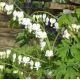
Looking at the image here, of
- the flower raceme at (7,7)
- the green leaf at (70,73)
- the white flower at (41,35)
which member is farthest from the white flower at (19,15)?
the green leaf at (70,73)

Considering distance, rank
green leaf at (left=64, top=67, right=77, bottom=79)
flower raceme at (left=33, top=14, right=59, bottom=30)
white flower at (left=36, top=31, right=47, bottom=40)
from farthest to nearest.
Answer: flower raceme at (left=33, top=14, right=59, bottom=30) < white flower at (left=36, top=31, right=47, bottom=40) < green leaf at (left=64, top=67, right=77, bottom=79)

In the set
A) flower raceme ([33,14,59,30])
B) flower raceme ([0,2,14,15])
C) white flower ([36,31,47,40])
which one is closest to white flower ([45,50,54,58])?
white flower ([36,31,47,40])

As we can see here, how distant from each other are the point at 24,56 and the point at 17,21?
1.13 ft

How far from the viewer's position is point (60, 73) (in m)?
2.53

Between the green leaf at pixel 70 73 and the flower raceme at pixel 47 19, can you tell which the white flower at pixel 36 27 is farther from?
the green leaf at pixel 70 73

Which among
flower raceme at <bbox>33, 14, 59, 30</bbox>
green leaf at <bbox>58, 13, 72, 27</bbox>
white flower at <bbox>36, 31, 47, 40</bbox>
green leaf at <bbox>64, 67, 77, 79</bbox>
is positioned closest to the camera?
green leaf at <bbox>64, 67, 77, 79</bbox>

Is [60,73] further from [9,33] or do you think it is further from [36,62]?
[9,33]

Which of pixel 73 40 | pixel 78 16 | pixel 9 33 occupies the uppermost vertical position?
pixel 78 16

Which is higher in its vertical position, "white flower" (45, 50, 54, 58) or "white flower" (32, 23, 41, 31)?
"white flower" (32, 23, 41, 31)

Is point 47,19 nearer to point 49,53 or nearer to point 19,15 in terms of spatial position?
point 19,15

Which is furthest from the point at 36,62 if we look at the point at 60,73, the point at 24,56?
the point at 60,73

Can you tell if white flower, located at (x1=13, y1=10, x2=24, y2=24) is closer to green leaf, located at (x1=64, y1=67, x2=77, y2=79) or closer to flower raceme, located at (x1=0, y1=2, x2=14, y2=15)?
flower raceme, located at (x1=0, y1=2, x2=14, y2=15)

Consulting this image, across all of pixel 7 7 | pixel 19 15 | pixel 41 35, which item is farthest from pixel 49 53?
pixel 7 7

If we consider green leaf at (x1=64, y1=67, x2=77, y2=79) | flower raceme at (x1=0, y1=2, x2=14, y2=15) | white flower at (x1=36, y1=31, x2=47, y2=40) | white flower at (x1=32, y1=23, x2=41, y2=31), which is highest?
flower raceme at (x1=0, y1=2, x2=14, y2=15)
